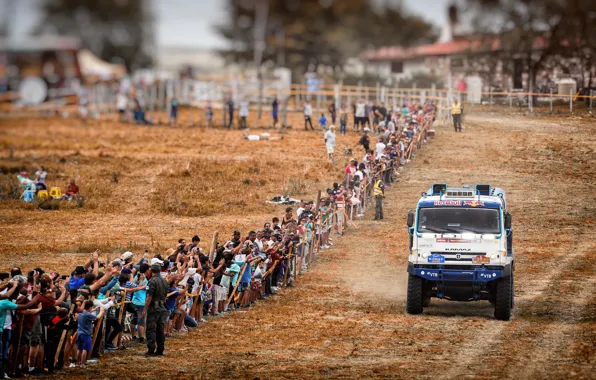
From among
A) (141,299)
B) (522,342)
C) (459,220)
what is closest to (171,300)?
(141,299)

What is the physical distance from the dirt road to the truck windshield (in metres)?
1.95

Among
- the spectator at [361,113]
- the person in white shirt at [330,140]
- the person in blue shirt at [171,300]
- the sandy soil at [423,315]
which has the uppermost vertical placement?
the spectator at [361,113]

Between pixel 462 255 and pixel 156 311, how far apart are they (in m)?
7.77

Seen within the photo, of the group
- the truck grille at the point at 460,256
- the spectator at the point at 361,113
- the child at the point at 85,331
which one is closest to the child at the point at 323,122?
the spectator at the point at 361,113

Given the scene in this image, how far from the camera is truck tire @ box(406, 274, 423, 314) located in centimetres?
2156

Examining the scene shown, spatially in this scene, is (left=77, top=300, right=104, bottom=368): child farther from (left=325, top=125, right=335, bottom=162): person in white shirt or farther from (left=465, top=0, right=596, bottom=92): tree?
(left=325, top=125, right=335, bottom=162): person in white shirt

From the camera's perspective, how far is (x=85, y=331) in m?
15.8

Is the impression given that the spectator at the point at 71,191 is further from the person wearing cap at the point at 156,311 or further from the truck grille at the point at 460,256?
the person wearing cap at the point at 156,311

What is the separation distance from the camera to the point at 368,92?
60969mm

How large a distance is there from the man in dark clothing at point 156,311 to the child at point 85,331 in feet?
3.10

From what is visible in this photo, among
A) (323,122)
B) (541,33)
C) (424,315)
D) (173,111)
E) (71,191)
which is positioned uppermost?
(541,33)

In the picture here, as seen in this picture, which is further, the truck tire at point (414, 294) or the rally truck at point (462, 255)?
the truck tire at point (414, 294)

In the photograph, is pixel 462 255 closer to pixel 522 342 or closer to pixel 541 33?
pixel 522 342

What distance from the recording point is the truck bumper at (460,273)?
21172 mm
